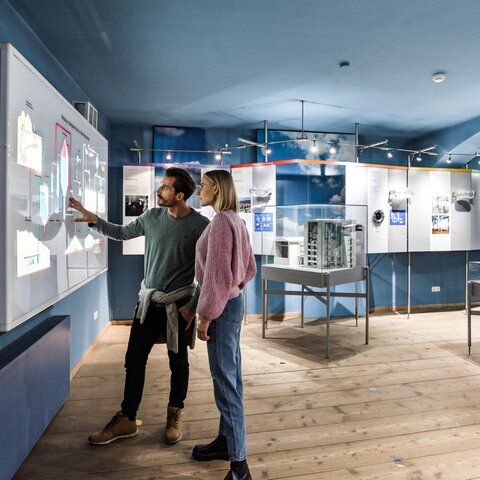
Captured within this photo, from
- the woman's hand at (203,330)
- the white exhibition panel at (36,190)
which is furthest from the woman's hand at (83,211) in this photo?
the woman's hand at (203,330)

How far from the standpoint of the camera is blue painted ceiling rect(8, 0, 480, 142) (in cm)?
275

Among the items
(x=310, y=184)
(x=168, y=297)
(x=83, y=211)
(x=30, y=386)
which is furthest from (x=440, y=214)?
(x=30, y=386)

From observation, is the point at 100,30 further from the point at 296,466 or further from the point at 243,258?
the point at 296,466

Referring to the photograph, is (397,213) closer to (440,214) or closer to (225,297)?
(440,214)

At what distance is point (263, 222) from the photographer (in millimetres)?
5410

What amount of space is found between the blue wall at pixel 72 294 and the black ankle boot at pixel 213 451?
1.28 meters

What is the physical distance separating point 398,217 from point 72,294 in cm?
460

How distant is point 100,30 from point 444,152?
17.6 feet

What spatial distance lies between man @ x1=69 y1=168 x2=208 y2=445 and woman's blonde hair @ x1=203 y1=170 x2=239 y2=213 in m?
0.45

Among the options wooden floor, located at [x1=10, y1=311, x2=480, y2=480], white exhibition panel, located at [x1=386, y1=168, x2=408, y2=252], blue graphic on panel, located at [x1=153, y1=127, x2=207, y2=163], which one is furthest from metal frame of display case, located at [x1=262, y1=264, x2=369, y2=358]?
blue graphic on panel, located at [x1=153, y1=127, x2=207, y2=163]

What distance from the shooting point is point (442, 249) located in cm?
602

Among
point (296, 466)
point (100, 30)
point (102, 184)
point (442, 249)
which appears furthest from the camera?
point (442, 249)

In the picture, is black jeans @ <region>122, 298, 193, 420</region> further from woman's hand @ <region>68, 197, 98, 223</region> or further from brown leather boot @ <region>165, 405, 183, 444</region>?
woman's hand @ <region>68, 197, 98, 223</region>

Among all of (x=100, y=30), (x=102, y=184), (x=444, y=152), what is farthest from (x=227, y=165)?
(x=444, y=152)
